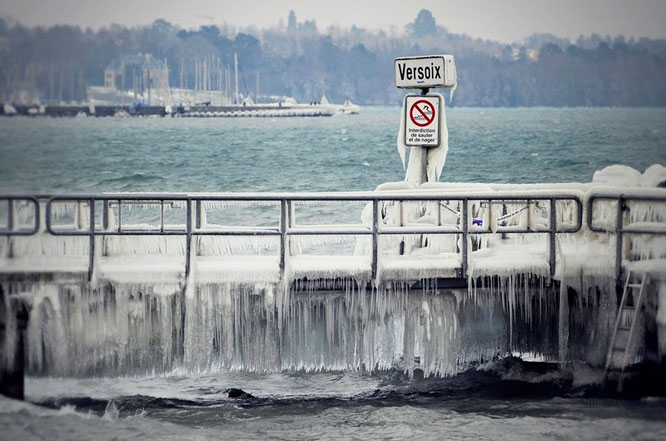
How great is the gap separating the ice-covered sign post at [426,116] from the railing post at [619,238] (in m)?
3.31

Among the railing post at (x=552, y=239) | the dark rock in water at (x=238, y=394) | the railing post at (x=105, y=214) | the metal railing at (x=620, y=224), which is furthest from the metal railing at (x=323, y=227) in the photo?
the dark rock in water at (x=238, y=394)

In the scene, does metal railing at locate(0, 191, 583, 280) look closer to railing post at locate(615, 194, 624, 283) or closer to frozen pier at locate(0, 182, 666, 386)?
frozen pier at locate(0, 182, 666, 386)

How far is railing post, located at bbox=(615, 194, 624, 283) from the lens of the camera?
12734mm

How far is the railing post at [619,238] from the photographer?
12.7 metres

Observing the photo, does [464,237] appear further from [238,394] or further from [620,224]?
[238,394]

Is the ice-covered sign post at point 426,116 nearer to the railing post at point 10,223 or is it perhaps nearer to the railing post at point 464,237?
the railing post at point 464,237

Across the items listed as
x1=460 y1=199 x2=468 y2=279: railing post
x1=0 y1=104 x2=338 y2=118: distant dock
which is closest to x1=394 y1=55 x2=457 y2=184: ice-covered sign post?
x1=460 y1=199 x2=468 y2=279: railing post

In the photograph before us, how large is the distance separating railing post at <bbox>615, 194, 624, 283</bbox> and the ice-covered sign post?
331 cm

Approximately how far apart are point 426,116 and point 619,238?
3872 mm

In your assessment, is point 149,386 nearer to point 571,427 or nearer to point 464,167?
point 571,427

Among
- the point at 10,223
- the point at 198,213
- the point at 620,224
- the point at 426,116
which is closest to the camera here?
the point at 620,224

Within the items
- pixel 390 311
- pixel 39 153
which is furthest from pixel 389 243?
pixel 39 153

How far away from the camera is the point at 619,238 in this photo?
41.8 feet

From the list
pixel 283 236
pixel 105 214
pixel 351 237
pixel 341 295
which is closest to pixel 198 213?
pixel 105 214
